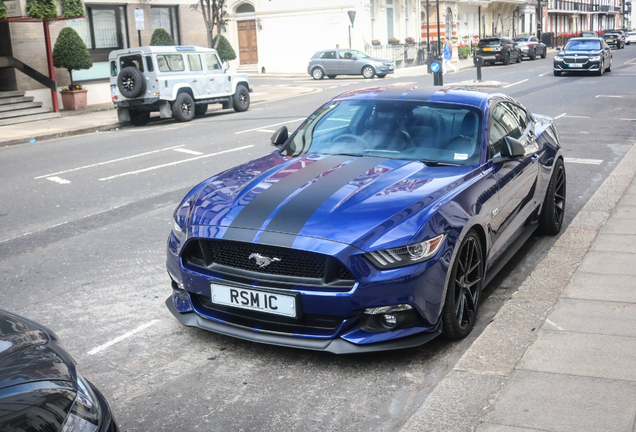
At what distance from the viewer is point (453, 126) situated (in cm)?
526

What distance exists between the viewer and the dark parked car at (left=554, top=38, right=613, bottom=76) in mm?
29781

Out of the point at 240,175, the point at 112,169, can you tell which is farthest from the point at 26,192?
the point at 240,175

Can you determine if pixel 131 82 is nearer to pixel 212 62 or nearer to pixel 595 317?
pixel 212 62

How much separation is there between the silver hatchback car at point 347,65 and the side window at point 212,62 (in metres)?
16.7

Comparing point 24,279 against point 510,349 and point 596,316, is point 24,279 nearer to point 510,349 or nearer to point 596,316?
point 510,349

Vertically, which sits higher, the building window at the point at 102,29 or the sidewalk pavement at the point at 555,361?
the building window at the point at 102,29

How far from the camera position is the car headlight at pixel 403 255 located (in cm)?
381

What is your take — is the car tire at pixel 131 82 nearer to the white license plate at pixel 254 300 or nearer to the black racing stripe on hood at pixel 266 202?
the black racing stripe on hood at pixel 266 202

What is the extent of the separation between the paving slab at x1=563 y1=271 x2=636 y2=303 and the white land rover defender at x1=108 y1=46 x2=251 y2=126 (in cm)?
1505

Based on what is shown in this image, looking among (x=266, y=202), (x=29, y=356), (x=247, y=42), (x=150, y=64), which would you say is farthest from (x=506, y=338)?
(x=247, y=42)

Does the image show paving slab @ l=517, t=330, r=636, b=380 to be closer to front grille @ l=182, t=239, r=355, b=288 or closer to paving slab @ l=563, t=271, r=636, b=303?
paving slab @ l=563, t=271, r=636, b=303

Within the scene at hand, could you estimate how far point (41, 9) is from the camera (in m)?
20.1

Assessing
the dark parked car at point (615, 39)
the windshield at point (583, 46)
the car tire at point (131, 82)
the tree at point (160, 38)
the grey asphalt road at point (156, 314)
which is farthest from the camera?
the dark parked car at point (615, 39)

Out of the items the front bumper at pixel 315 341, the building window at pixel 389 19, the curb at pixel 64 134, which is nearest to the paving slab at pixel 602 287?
the front bumper at pixel 315 341
